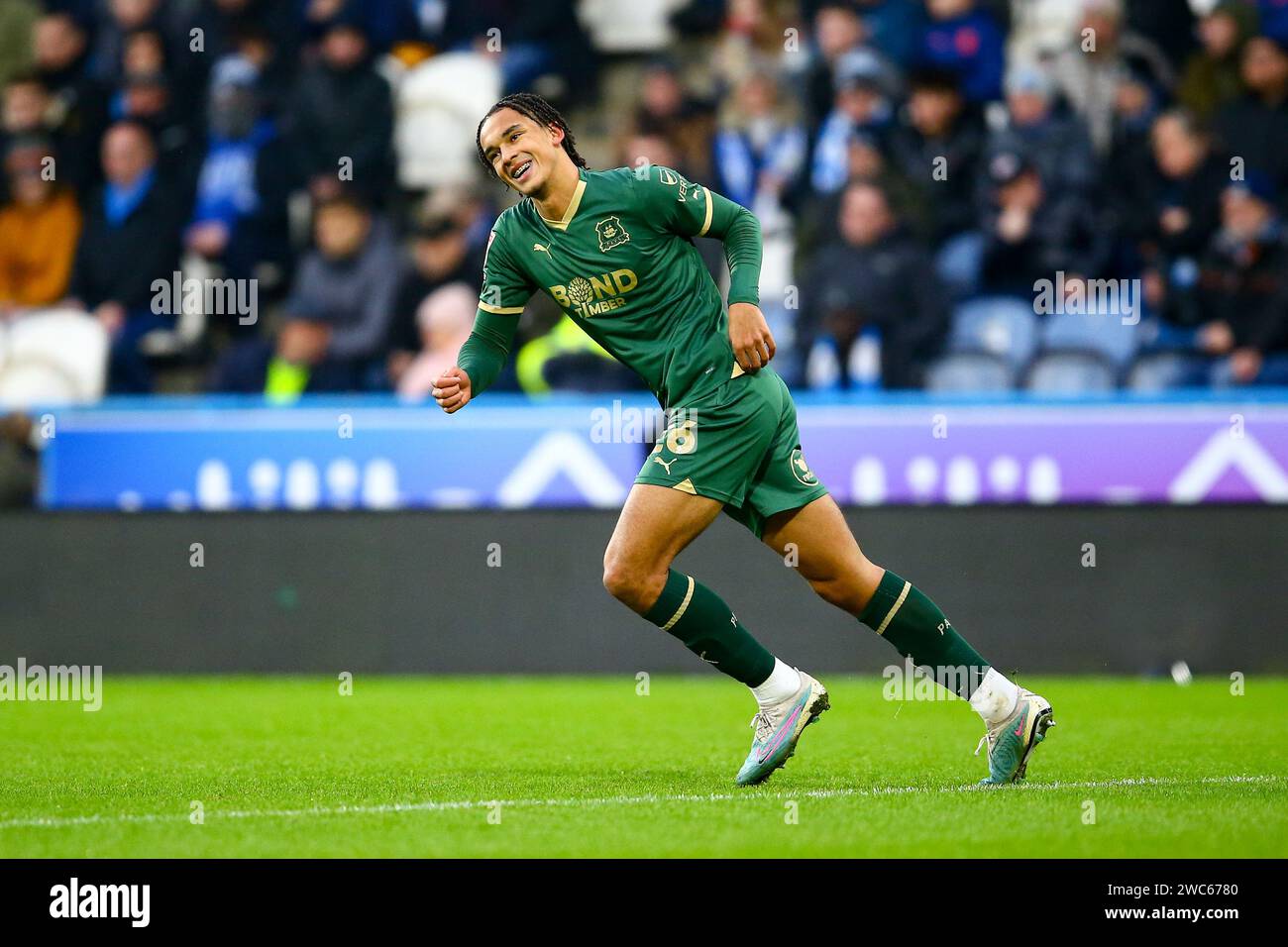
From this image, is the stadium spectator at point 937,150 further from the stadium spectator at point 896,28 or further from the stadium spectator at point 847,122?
the stadium spectator at point 896,28

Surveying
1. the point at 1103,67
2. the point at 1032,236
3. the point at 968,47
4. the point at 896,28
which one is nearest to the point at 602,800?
the point at 1032,236

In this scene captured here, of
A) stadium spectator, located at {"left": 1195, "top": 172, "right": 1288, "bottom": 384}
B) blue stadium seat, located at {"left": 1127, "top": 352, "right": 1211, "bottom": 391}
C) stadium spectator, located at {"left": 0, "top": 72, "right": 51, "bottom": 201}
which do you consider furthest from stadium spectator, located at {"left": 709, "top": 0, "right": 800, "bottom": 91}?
stadium spectator, located at {"left": 0, "top": 72, "right": 51, "bottom": 201}

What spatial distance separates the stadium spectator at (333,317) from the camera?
36.4ft

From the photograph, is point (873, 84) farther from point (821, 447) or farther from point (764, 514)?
point (764, 514)

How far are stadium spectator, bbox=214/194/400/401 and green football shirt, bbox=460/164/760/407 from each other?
220 inches

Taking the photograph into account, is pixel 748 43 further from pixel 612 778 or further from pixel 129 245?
pixel 612 778

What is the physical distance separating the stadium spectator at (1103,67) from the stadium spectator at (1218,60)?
140 mm

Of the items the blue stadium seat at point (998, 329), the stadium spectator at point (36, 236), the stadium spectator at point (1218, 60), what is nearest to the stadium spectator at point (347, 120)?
the stadium spectator at point (36, 236)

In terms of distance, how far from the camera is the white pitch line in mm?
4832

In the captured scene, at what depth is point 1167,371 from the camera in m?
10.3

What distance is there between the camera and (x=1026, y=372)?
1037cm

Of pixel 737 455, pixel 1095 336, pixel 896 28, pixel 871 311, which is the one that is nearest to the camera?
pixel 737 455

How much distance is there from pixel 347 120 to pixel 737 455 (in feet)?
24.5

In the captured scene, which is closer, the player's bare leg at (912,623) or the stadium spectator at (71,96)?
the player's bare leg at (912,623)
